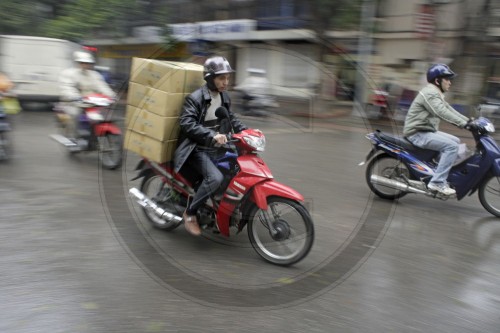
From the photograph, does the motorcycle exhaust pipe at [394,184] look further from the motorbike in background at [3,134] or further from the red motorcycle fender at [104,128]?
the motorbike in background at [3,134]

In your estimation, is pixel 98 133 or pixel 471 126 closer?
pixel 471 126

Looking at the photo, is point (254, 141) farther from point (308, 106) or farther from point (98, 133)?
point (98, 133)

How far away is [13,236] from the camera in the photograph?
171 inches

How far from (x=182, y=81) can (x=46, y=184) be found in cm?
322

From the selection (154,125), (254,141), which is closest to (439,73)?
(254,141)

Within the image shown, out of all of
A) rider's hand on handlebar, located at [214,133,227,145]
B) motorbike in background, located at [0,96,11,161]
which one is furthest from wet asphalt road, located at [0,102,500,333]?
motorbike in background, located at [0,96,11,161]

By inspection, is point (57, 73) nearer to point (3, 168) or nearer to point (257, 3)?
point (257, 3)

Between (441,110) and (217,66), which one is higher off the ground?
(217,66)

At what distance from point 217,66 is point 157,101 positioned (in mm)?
642

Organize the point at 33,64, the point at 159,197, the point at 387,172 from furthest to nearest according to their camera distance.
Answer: the point at 33,64 → the point at 387,172 → the point at 159,197

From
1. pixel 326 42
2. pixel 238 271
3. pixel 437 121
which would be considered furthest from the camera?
pixel 437 121

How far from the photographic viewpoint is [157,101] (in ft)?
13.3

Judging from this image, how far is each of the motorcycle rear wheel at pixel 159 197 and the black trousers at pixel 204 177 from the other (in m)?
0.36

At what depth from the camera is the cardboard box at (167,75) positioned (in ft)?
13.2
